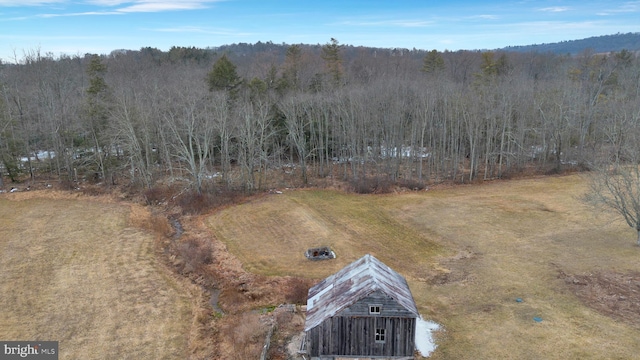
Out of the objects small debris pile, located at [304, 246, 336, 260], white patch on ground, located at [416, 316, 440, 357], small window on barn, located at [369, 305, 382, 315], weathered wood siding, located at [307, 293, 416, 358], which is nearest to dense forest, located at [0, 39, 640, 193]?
small debris pile, located at [304, 246, 336, 260]

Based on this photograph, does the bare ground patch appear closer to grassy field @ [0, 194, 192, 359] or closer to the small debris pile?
the small debris pile

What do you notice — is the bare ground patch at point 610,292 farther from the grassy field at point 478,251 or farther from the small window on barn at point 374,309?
the small window on barn at point 374,309

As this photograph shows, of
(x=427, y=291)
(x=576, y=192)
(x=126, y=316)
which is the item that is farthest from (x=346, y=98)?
(x=126, y=316)

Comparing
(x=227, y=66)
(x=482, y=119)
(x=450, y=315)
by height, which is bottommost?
(x=450, y=315)

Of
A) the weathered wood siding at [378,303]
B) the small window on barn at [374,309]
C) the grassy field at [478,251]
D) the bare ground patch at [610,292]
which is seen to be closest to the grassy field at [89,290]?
the grassy field at [478,251]

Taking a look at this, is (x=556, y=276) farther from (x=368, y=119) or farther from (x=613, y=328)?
(x=368, y=119)

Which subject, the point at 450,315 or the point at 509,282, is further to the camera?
the point at 509,282

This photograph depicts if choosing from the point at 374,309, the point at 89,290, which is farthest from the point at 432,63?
the point at 89,290
